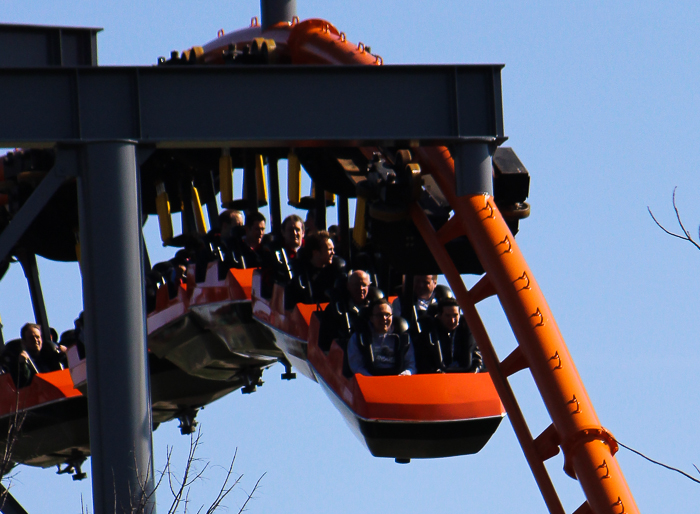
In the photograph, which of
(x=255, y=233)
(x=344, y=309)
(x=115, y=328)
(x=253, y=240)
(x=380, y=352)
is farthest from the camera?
(x=253, y=240)

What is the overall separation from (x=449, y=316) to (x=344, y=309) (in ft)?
3.11

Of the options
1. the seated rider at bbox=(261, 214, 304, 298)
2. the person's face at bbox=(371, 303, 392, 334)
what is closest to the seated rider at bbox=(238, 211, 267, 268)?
the seated rider at bbox=(261, 214, 304, 298)

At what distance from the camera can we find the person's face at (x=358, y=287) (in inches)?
492

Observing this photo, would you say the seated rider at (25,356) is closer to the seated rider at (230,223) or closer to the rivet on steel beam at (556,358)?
the seated rider at (230,223)

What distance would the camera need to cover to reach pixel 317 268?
45.1ft

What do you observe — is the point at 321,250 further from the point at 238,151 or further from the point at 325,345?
the point at 238,151

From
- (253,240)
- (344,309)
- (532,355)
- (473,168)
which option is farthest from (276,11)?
(532,355)

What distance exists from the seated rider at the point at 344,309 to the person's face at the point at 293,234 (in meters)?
1.27

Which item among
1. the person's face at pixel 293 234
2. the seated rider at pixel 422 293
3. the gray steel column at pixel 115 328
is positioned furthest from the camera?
the person's face at pixel 293 234

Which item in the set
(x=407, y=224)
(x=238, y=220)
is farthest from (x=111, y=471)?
(x=238, y=220)

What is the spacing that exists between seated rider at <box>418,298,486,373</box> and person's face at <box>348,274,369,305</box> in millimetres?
578

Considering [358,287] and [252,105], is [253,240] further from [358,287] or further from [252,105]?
[252,105]

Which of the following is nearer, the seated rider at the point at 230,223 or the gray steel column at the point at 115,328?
the gray steel column at the point at 115,328

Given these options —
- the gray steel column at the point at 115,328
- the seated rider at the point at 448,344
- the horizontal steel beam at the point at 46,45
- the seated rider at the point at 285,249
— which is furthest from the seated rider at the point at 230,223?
the gray steel column at the point at 115,328
